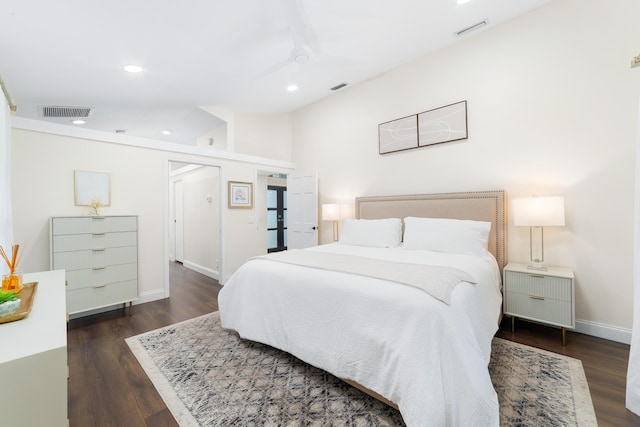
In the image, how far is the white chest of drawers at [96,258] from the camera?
2.91m

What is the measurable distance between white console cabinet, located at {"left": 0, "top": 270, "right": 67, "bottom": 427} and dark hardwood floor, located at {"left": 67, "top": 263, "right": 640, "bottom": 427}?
2.77 ft

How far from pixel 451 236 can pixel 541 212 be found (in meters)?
0.77

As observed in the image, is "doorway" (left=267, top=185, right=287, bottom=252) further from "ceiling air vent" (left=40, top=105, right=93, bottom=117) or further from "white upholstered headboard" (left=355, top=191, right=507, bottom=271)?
"ceiling air vent" (left=40, top=105, right=93, bottom=117)

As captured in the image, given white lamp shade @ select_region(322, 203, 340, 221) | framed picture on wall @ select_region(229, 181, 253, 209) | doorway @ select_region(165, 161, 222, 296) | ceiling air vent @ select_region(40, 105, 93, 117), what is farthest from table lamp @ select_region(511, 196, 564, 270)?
ceiling air vent @ select_region(40, 105, 93, 117)

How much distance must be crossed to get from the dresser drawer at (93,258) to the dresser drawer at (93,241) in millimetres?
47

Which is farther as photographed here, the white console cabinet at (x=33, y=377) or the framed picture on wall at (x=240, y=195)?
the framed picture on wall at (x=240, y=195)

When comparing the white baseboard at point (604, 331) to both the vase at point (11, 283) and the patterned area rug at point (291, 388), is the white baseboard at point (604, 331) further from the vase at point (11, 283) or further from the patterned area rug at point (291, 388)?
the vase at point (11, 283)

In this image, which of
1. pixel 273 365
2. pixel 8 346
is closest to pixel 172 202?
pixel 273 365

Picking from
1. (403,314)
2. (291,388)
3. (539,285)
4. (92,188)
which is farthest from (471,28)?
(92,188)

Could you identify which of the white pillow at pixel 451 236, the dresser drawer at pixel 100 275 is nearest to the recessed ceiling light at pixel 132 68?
the dresser drawer at pixel 100 275

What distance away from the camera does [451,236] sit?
2875 mm

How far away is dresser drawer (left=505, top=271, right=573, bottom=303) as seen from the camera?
238cm

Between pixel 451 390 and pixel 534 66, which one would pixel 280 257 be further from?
pixel 534 66

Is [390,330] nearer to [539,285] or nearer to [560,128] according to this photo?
[539,285]
